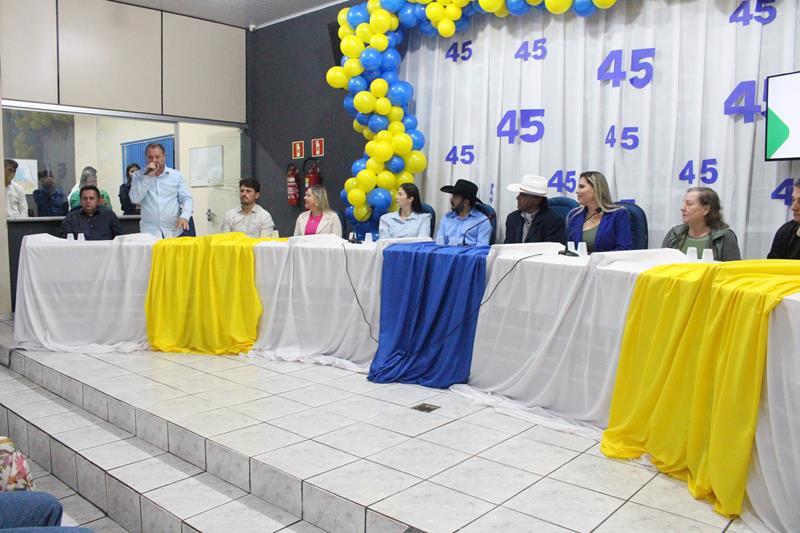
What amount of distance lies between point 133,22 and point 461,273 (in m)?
4.73

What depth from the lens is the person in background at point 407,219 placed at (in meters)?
4.57

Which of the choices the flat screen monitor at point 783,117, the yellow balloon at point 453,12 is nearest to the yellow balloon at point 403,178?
the yellow balloon at point 453,12

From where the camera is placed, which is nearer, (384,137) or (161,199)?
(384,137)

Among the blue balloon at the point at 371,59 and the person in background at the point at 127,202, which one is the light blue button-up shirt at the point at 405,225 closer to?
the blue balloon at the point at 371,59

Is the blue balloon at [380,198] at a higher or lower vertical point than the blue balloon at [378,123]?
lower

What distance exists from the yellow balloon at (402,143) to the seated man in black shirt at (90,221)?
2274 mm

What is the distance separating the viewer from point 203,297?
412 centimetres

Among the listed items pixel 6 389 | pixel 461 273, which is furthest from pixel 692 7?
pixel 6 389

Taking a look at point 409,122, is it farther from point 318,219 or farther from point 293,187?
point 293,187

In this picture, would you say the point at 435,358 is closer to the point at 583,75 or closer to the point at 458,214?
the point at 458,214

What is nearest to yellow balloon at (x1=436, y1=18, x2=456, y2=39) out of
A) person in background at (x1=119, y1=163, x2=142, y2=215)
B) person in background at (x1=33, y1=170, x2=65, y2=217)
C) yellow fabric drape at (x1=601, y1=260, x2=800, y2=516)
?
yellow fabric drape at (x1=601, y1=260, x2=800, y2=516)

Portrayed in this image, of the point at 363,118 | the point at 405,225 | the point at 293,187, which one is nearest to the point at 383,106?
the point at 363,118

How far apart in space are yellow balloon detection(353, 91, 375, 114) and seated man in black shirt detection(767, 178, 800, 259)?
108 inches

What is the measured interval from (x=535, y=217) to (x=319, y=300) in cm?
142
